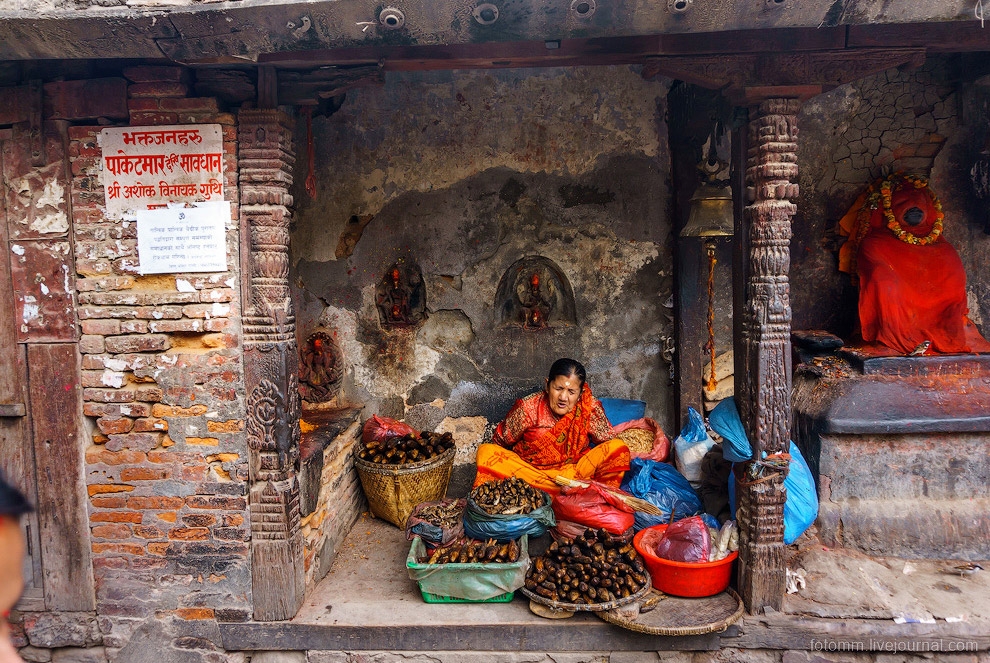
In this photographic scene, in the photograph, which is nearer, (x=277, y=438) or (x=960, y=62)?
(x=277, y=438)

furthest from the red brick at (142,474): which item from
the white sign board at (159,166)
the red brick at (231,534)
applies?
the white sign board at (159,166)

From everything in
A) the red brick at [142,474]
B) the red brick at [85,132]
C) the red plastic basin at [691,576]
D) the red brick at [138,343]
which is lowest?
the red plastic basin at [691,576]

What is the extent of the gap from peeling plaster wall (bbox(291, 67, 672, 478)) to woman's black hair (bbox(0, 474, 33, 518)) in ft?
13.2

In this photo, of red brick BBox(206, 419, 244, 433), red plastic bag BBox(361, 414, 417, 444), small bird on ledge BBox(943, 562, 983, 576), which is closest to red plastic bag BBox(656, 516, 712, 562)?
small bird on ledge BBox(943, 562, 983, 576)

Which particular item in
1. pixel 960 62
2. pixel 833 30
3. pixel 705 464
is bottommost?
pixel 705 464

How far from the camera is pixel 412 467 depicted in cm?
460

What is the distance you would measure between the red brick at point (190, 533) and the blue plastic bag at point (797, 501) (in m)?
3.23

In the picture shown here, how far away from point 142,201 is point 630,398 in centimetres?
399

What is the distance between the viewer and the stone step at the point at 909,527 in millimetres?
4152

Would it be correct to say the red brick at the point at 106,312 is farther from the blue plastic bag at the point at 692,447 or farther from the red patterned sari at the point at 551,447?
the blue plastic bag at the point at 692,447

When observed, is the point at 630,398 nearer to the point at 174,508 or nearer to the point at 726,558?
the point at 726,558

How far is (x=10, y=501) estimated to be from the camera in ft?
4.37

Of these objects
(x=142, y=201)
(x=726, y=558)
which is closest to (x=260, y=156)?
(x=142, y=201)

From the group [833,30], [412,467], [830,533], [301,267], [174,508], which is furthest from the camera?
[301,267]
